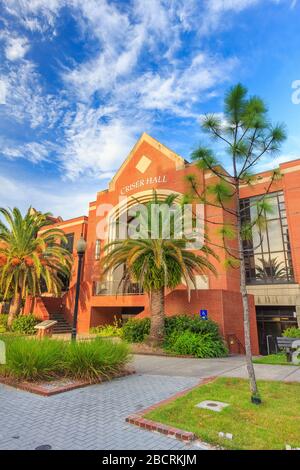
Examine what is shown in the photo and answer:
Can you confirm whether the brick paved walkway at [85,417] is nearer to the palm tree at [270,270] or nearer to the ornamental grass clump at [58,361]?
the ornamental grass clump at [58,361]

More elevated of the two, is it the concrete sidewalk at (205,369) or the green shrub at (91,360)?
the green shrub at (91,360)

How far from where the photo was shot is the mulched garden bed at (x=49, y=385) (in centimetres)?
648

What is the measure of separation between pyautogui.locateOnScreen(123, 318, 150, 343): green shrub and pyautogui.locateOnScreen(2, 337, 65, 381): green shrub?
278 inches

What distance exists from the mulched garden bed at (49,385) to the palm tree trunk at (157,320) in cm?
542

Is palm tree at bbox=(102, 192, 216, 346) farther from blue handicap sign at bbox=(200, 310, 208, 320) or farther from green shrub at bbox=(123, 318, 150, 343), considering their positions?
blue handicap sign at bbox=(200, 310, 208, 320)

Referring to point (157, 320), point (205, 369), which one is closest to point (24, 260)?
point (157, 320)

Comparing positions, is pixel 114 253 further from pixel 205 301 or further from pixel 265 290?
pixel 265 290

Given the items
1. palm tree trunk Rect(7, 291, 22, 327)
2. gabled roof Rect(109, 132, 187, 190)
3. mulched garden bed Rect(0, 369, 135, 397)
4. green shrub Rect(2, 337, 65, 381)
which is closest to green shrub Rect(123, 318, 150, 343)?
mulched garden bed Rect(0, 369, 135, 397)

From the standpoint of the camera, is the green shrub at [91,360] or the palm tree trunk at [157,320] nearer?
the green shrub at [91,360]

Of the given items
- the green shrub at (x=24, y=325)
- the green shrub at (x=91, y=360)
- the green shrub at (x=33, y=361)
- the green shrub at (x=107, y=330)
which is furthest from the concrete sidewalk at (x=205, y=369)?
the green shrub at (x=24, y=325)

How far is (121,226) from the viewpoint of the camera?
2522 centimetres

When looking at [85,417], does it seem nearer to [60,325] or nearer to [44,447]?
[44,447]

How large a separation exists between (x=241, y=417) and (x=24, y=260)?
19989 millimetres

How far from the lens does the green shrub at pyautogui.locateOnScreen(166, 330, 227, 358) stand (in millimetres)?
11977
